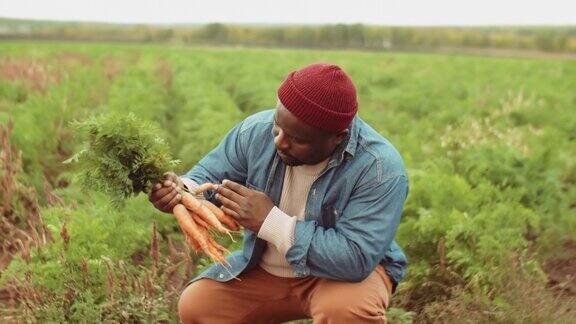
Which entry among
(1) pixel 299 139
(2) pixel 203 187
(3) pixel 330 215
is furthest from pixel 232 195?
(3) pixel 330 215

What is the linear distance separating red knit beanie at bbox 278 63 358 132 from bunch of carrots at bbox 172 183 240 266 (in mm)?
551

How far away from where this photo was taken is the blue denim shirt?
2959 mm

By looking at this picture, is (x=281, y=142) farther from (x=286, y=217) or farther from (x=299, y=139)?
(x=286, y=217)

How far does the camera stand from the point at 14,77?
12.9m

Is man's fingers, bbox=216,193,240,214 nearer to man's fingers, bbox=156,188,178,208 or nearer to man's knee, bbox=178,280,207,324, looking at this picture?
man's fingers, bbox=156,188,178,208

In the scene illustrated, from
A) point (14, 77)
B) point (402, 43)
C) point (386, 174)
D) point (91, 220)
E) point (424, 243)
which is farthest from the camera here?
point (402, 43)

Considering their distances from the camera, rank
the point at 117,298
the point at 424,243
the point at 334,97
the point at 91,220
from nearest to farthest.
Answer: the point at 334,97 < the point at 117,298 < the point at 91,220 < the point at 424,243

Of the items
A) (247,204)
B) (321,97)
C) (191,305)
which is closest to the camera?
(321,97)

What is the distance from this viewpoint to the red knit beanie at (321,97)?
2.78 metres

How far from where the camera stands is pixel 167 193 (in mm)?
3020

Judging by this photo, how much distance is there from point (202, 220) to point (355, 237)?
0.67 metres

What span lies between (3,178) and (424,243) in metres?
3.16

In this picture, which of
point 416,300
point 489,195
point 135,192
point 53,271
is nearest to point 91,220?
point 53,271

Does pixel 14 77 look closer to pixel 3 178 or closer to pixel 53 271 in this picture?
pixel 3 178
